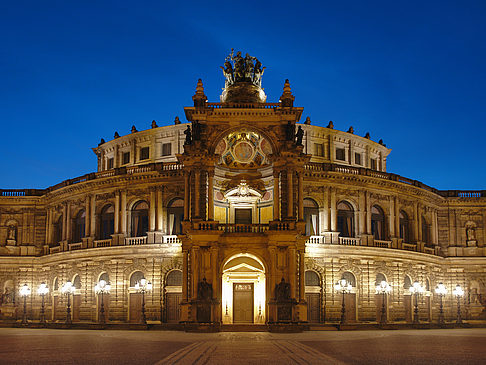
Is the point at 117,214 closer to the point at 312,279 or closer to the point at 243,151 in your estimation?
the point at 243,151

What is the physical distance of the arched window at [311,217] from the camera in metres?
56.6

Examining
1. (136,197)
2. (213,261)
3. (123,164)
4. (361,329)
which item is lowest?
(361,329)

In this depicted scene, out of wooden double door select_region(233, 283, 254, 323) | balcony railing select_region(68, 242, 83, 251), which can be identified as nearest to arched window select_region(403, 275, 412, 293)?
wooden double door select_region(233, 283, 254, 323)

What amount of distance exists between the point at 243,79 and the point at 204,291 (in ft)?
66.2

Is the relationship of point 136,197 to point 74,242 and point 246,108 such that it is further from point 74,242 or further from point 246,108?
point 246,108

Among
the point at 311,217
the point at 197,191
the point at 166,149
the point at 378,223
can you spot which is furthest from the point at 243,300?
the point at 166,149

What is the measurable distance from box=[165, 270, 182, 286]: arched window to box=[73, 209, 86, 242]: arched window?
11.2 m

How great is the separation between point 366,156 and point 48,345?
47.8 metres

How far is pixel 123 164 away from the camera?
227 feet

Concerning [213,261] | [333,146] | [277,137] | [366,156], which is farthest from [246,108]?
[366,156]

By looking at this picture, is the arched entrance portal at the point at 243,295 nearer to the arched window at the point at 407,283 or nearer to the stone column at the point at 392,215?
the stone column at the point at 392,215

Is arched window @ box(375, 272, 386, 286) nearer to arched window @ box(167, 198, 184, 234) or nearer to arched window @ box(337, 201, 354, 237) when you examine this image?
arched window @ box(337, 201, 354, 237)

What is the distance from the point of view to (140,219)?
5841cm

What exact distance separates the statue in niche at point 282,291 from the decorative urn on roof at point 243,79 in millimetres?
17551
